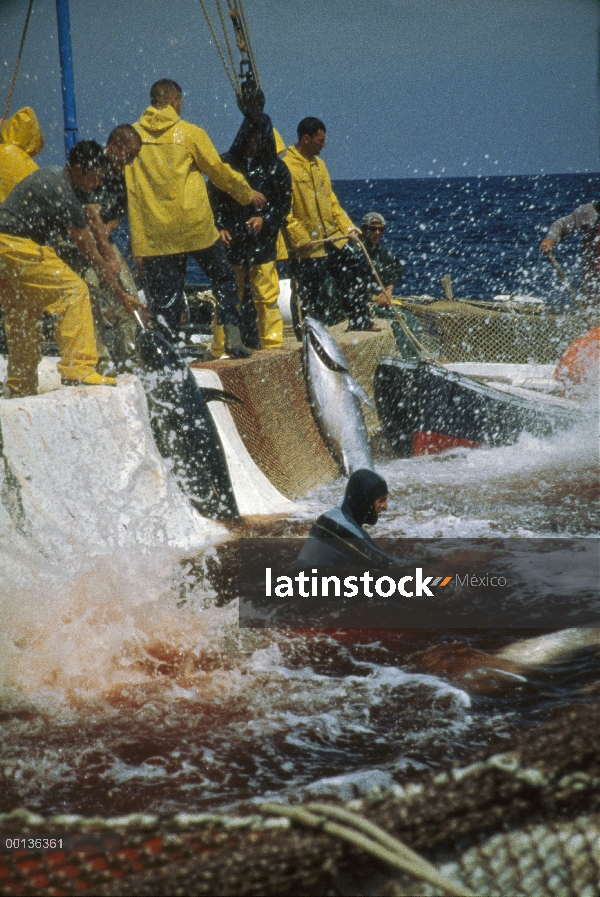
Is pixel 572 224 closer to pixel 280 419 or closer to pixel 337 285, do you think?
pixel 337 285

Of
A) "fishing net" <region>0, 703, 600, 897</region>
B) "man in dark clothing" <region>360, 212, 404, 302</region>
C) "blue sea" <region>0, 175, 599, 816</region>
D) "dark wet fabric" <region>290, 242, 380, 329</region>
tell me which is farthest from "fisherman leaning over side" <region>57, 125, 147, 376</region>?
"fishing net" <region>0, 703, 600, 897</region>

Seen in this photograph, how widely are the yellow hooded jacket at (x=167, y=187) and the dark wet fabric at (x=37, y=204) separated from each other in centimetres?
111

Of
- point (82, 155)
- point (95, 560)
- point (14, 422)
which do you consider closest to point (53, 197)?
point (82, 155)

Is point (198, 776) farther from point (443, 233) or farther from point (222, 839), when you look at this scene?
point (443, 233)

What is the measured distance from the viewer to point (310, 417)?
6.84 meters

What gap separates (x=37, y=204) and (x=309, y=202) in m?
3.09

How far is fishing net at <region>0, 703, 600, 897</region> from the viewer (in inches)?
56.1

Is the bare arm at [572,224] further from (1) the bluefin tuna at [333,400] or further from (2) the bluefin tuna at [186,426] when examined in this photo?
(2) the bluefin tuna at [186,426]

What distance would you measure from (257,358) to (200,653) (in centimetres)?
303

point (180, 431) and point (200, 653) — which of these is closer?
point (200, 653)

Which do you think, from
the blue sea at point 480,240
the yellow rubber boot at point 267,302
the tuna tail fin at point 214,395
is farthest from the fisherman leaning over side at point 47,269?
the blue sea at point 480,240

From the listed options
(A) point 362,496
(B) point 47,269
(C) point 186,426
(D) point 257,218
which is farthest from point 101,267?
(A) point 362,496

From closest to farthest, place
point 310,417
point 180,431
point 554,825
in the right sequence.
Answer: point 554,825 < point 180,431 < point 310,417

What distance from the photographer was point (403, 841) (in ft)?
4.86
